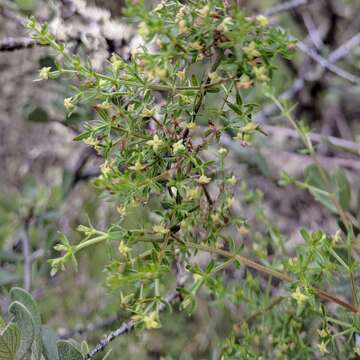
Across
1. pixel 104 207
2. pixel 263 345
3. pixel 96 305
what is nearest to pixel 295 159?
pixel 104 207

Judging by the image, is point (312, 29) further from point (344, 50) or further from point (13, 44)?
point (13, 44)

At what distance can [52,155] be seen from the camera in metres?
2.21

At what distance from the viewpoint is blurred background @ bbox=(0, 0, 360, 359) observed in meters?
1.34

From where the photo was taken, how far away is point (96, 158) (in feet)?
4.98

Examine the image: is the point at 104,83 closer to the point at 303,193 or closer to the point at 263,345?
the point at 263,345

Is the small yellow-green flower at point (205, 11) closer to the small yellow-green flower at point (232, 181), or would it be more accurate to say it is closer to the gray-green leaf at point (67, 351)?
the small yellow-green flower at point (232, 181)

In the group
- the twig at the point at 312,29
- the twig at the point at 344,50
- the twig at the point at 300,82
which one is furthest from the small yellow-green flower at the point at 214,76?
the twig at the point at 312,29

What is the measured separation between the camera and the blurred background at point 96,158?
1.34 m

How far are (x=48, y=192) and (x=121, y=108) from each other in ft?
3.66

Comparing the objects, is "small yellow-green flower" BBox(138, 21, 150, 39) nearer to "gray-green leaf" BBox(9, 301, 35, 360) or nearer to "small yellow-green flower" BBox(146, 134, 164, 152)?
"small yellow-green flower" BBox(146, 134, 164, 152)

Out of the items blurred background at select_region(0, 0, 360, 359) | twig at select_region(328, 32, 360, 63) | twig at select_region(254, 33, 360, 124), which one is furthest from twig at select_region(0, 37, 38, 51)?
twig at select_region(328, 32, 360, 63)

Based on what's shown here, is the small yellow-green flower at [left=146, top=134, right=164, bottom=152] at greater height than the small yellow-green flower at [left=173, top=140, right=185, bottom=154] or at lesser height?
lesser

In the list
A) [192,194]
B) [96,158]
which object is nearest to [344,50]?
[96,158]

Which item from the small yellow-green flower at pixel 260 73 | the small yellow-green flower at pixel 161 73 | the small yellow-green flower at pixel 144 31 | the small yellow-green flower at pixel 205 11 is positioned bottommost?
the small yellow-green flower at pixel 161 73
